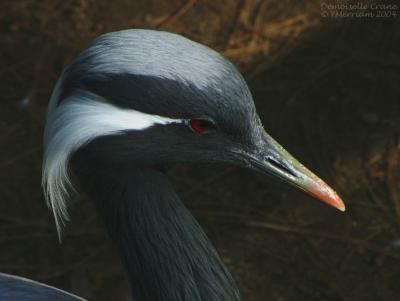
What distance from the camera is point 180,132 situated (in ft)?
8.68

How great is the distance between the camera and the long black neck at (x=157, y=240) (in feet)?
8.95

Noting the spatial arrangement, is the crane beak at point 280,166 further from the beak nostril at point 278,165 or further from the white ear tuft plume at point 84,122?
the white ear tuft plume at point 84,122

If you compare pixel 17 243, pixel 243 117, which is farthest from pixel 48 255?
pixel 243 117

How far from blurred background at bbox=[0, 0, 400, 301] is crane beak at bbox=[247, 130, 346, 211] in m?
1.44

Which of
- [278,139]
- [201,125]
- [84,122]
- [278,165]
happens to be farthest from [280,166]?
[278,139]

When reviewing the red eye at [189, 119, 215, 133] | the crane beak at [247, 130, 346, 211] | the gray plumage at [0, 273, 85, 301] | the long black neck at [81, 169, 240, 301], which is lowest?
the gray plumage at [0, 273, 85, 301]

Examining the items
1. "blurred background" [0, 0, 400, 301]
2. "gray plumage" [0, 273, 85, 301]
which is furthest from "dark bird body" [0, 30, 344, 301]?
"blurred background" [0, 0, 400, 301]

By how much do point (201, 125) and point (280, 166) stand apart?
0.32 m

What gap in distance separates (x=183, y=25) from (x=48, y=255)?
5.58 ft

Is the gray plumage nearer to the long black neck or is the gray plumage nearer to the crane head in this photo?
the long black neck

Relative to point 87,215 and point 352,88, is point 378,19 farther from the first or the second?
point 87,215

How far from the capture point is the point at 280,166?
279cm

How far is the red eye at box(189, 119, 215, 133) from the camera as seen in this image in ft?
8.58

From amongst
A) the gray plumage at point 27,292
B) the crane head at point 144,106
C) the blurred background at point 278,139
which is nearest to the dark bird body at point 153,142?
the crane head at point 144,106
